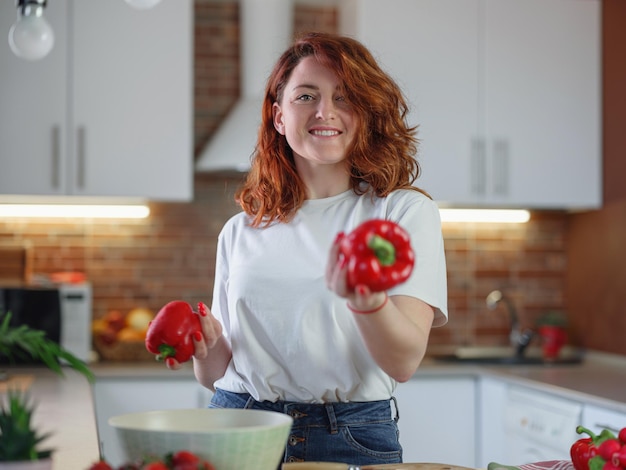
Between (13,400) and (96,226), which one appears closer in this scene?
(13,400)

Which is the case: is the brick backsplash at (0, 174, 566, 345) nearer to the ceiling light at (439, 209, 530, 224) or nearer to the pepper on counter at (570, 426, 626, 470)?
the ceiling light at (439, 209, 530, 224)

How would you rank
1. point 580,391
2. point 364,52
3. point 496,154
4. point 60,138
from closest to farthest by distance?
point 364,52 < point 580,391 < point 60,138 < point 496,154

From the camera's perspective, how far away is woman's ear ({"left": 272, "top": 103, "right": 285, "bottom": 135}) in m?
1.93

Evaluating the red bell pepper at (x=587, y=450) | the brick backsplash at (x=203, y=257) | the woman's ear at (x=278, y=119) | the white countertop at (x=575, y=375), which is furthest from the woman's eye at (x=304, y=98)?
the brick backsplash at (x=203, y=257)

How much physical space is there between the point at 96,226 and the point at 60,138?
50 cm

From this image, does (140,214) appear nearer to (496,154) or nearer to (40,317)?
(40,317)

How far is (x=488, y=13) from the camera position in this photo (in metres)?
4.09

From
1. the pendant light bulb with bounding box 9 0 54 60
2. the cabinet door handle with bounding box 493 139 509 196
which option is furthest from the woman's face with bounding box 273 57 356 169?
the cabinet door handle with bounding box 493 139 509 196

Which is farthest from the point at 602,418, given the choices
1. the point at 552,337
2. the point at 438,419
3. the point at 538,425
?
the point at 552,337

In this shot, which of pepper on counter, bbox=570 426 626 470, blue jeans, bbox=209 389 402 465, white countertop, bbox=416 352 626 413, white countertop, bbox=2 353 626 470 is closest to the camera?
pepper on counter, bbox=570 426 626 470

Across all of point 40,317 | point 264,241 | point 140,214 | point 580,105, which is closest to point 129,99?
point 140,214

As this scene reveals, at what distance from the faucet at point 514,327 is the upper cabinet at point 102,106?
1.44m

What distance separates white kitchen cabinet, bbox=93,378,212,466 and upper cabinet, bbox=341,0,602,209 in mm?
1255

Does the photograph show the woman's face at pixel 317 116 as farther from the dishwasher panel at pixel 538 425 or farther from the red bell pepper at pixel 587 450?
the dishwasher panel at pixel 538 425
